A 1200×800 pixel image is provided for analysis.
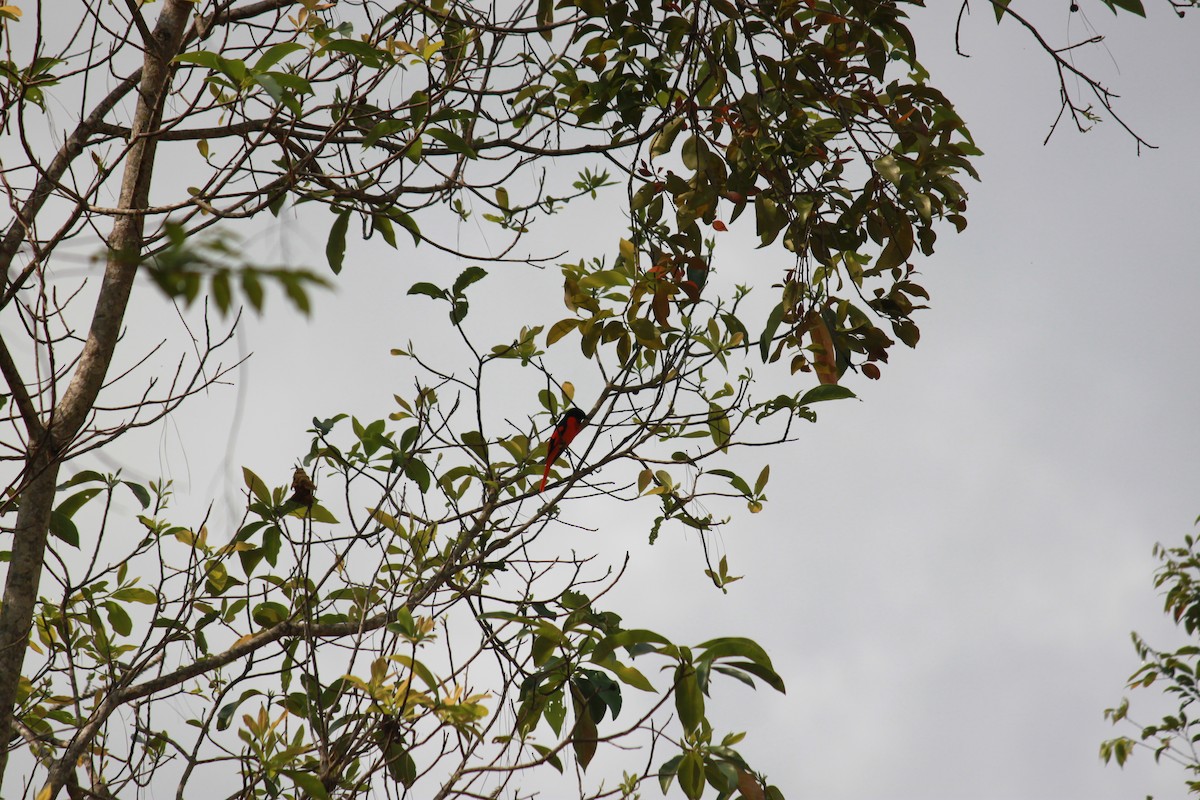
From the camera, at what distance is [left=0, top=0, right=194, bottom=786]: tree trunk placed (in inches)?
85.3

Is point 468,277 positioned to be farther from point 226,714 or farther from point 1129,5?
point 1129,5

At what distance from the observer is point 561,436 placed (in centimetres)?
284

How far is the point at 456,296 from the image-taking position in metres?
2.65

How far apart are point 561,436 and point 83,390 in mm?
1308

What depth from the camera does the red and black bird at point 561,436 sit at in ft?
9.23

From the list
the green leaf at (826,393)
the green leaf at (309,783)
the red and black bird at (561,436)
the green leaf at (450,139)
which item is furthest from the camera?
the red and black bird at (561,436)

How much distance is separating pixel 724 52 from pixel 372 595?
176 centimetres

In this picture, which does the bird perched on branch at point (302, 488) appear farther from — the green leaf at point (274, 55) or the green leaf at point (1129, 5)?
the green leaf at point (1129, 5)

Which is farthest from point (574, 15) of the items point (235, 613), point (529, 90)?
point (235, 613)

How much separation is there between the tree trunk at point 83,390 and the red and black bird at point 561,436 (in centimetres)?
124

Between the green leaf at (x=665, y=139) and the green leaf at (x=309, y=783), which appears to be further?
the green leaf at (x=665, y=139)

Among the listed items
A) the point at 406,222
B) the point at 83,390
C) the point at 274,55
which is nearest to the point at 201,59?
the point at 274,55

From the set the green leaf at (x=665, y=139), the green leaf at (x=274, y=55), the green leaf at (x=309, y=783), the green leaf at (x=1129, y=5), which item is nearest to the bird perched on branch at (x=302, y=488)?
the green leaf at (x=309, y=783)

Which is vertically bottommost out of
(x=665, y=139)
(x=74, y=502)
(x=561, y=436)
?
(x=74, y=502)
